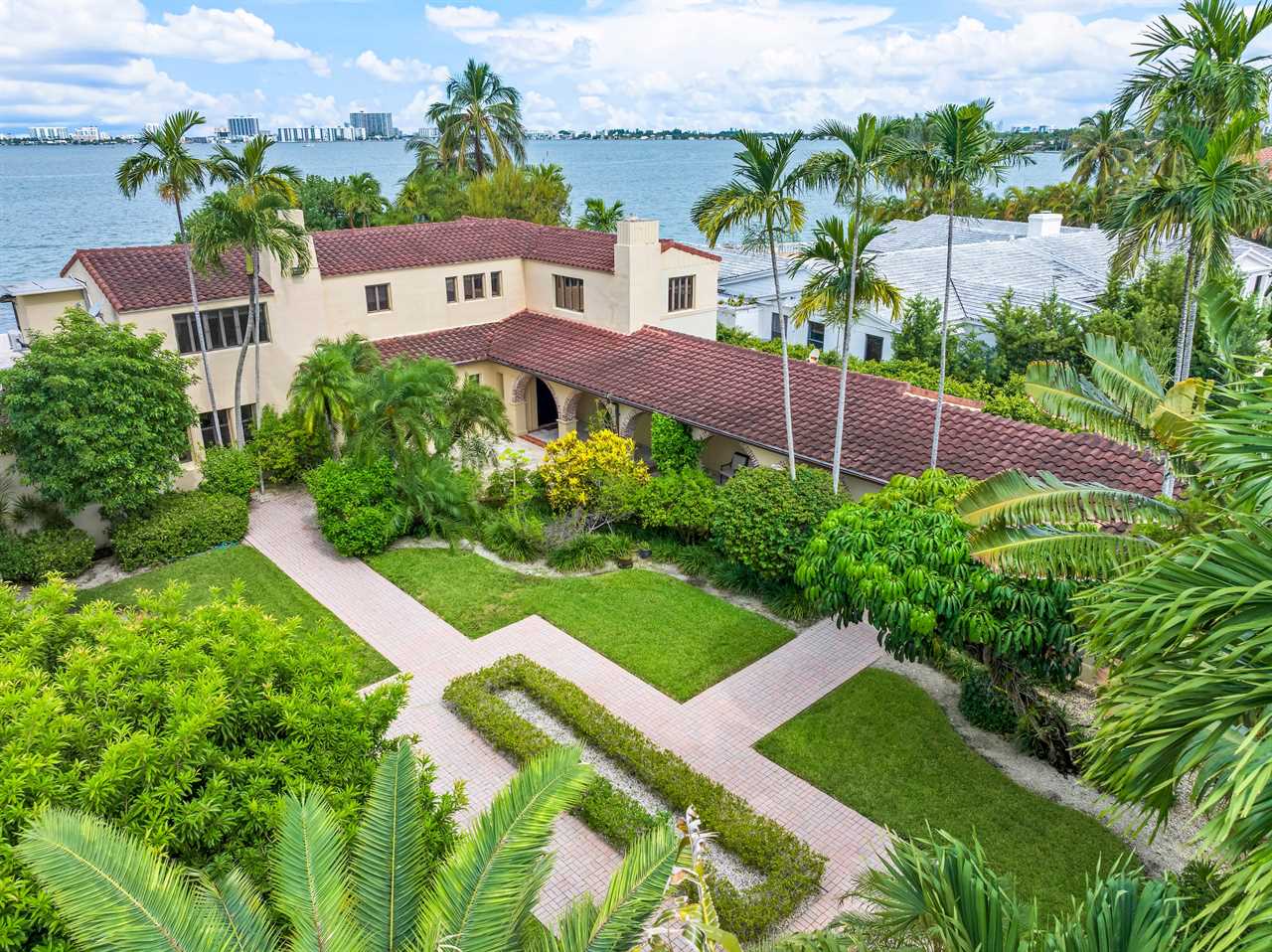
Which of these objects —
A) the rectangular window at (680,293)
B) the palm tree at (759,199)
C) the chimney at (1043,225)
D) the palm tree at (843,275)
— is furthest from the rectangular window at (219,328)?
the chimney at (1043,225)

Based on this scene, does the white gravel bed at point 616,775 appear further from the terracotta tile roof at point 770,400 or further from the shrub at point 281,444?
the shrub at point 281,444

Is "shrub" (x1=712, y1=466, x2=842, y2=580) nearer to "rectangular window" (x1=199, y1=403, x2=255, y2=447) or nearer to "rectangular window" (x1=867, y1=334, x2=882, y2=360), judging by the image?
"rectangular window" (x1=199, y1=403, x2=255, y2=447)

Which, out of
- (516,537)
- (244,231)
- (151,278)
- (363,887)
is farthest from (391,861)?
(151,278)

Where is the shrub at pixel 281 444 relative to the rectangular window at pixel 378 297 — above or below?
below

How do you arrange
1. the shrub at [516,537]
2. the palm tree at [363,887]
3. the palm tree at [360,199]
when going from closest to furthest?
the palm tree at [363,887] → the shrub at [516,537] → the palm tree at [360,199]

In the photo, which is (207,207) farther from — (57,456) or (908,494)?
(908,494)

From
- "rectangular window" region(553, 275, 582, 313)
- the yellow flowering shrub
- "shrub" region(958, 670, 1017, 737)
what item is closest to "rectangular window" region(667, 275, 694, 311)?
"rectangular window" region(553, 275, 582, 313)
